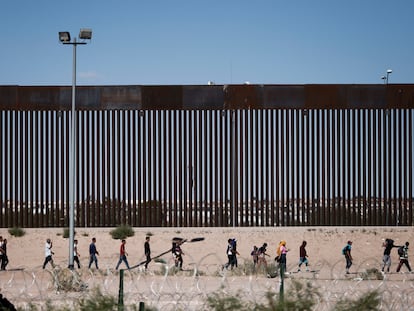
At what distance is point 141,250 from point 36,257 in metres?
4.50

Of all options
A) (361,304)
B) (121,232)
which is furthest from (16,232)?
(361,304)

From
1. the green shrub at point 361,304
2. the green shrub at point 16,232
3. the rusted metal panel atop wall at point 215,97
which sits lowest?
the green shrub at point 16,232

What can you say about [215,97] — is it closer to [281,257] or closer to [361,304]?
Answer: [281,257]

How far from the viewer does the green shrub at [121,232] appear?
38594mm

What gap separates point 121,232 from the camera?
3872 centimetres

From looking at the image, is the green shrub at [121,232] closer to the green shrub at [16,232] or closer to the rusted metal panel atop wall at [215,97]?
the green shrub at [16,232]

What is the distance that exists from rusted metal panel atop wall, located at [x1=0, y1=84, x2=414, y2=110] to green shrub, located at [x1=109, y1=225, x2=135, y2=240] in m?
6.19

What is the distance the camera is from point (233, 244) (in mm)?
25938

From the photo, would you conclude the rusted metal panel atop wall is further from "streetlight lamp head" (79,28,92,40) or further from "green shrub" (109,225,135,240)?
"streetlight lamp head" (79,28,92,40)

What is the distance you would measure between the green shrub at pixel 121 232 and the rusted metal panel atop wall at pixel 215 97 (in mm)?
6189

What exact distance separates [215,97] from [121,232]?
812 cm

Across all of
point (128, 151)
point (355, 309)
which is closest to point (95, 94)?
point (128, 151)

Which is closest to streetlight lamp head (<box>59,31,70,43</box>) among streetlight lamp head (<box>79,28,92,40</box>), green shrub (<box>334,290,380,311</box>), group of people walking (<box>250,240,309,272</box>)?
streetlight lamp head (<box>79,28,92,40</box>)

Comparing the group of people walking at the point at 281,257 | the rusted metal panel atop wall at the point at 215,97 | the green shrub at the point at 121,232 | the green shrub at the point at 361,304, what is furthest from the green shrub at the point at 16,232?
the green shrub at the point at 361,304
